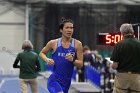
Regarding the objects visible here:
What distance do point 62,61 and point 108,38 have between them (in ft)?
10.4

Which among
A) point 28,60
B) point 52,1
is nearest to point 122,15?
A: point 52,1

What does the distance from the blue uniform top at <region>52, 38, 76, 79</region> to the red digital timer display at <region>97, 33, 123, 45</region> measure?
9.60 feet

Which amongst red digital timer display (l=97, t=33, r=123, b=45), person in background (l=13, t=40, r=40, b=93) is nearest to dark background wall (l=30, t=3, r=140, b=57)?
person in background (l=13, t=40, r=40, b=93)

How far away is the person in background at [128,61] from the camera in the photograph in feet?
29.7

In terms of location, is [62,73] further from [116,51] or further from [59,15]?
[59,15]

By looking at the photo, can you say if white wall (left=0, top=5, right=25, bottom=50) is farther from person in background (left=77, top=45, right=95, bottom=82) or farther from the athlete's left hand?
the athlete's left hand

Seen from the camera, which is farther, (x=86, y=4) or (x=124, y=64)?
(x=86, y=4)

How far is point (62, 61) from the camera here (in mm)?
8867

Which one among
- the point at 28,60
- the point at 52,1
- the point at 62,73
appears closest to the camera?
the point at 62,73

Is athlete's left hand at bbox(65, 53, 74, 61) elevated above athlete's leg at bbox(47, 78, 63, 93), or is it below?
above

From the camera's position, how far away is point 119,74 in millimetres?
9250

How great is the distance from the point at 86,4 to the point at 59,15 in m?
1.93

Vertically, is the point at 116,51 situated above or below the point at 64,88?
above

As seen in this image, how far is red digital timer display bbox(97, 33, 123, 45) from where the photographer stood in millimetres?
11789
